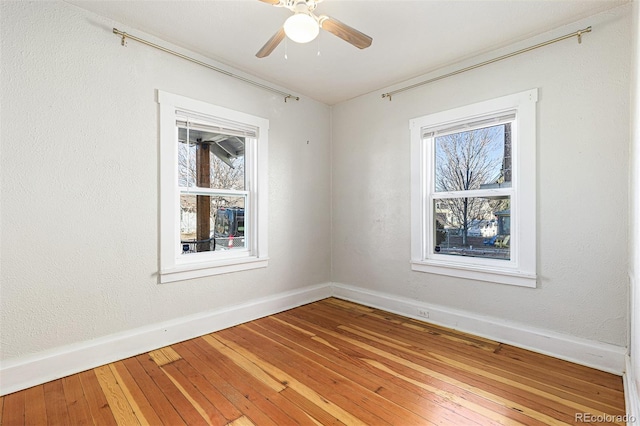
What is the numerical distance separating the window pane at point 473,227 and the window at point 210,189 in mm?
1967

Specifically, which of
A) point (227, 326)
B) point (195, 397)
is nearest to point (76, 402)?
point (195, 397)

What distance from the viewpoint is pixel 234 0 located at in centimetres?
217

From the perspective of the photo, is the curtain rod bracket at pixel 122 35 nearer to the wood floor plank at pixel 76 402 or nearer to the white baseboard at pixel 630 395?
the wood floor plank at pixel 76 402

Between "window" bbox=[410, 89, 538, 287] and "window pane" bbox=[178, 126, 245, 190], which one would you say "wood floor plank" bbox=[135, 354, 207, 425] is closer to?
"window pane" bbox=[178, 126, 245, 190]

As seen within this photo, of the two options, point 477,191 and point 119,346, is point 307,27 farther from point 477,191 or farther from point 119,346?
point 119,346

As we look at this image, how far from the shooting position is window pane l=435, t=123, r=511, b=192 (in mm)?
2889

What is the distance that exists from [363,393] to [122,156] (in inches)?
99.6

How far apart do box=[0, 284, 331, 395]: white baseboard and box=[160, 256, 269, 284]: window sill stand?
0.38 meters

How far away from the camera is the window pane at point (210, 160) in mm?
2947

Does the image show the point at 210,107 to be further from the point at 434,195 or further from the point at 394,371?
the point at 394,371

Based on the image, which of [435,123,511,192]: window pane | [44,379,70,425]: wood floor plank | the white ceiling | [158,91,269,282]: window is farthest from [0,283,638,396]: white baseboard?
the white ceiling

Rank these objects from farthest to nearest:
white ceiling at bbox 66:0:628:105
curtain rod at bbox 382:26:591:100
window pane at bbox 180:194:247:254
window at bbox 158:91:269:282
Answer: window pane at bbox 180:194:247:254
window at bbox 158:91:269:282
curtain rod at bbox 382:26:591:100
white ceiling at bbox 66:0:628:105

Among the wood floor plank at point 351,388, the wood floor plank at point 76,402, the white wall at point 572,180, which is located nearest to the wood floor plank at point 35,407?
the wood floor plank at point 76,402

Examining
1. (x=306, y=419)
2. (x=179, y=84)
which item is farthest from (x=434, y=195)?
(x=179, y=84)
